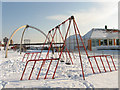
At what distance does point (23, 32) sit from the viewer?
14.6m

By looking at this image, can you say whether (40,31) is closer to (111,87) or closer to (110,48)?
(111,87)

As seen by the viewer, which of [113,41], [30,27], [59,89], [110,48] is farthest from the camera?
[113,41]

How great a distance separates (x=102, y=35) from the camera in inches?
838

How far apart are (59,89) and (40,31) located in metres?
11.3

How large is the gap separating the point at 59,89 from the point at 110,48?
18217 millimetres

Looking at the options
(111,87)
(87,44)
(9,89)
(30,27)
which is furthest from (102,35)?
(9,89)

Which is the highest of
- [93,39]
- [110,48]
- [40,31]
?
[40,31]

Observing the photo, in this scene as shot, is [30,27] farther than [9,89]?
Yes

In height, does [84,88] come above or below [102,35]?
below

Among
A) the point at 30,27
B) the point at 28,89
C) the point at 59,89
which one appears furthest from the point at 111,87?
the point at 30,27

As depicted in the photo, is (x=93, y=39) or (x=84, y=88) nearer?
(x=84, y=88)

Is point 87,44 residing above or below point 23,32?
below

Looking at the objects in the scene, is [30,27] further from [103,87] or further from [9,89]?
[103,87]

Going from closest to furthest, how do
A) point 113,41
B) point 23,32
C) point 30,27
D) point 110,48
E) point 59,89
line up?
1. point 59,89
2. point 30,27
3. point 23,32
4. point 110,48
5. point 113,41
